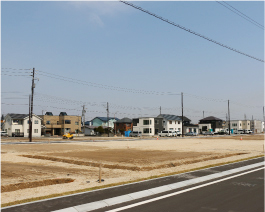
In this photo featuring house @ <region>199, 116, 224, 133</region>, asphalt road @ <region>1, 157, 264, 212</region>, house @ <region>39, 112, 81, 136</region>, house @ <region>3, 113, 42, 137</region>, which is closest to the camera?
asphalt road @ <region>1, 157, 264, 212</region>

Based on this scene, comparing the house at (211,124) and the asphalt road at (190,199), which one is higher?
the house at (211,124)

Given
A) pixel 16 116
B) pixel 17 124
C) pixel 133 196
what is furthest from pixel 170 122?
pixel 133 196

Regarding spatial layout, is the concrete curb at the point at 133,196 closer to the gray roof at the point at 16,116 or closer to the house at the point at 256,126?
the gray roof at the point at 16,116

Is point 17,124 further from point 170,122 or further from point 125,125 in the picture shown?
point 170,122

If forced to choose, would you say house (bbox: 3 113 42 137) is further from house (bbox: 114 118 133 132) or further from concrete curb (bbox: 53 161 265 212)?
concrete curb (bbox: 53 161 265 212)

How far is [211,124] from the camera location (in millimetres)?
122625

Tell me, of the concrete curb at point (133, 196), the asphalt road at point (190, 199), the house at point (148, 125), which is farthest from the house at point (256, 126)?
the asphalt road at point (190, 199)

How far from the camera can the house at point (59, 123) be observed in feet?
316

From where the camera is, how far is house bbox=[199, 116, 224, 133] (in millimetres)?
121287

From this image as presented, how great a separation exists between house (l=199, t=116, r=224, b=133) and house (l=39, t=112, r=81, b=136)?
192ft

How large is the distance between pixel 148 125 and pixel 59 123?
33865 millimetres

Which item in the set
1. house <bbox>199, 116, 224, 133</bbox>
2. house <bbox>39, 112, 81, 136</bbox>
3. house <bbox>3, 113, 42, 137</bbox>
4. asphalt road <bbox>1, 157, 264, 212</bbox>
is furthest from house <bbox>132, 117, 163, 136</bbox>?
asphalt road <bbox>1, 157, 264, 212</bbox>

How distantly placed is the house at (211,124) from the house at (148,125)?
1486 inches

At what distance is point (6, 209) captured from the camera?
7.45 meters
